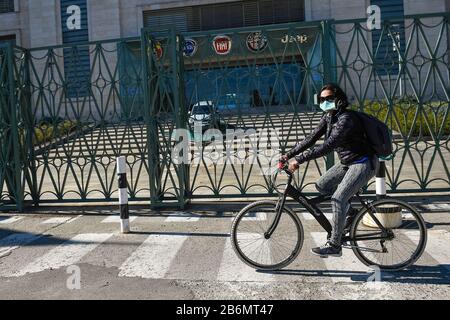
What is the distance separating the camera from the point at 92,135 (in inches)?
357

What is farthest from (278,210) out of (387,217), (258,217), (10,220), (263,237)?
(10,220)

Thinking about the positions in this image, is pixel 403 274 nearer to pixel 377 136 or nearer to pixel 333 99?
pixel 377 136

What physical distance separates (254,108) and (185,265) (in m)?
3.96

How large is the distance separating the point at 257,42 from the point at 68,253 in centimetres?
485

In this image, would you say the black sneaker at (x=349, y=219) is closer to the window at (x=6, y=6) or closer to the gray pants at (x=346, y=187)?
the gray pants at (x=346, y=187)

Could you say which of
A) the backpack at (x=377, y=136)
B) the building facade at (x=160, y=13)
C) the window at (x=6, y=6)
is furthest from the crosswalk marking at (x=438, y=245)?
the window at (x=6, y=6)

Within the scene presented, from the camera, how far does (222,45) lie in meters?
8.61

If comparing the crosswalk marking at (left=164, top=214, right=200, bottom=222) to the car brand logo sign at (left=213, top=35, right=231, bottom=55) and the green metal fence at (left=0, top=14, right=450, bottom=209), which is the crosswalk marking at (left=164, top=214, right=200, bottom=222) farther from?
the car brand logo sign at (left=213, top=35, right=231, bottom=55)

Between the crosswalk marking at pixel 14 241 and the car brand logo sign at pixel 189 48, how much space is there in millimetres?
4001

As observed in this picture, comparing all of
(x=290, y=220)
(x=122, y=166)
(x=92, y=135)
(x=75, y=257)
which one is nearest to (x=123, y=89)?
(x=92, y=135)

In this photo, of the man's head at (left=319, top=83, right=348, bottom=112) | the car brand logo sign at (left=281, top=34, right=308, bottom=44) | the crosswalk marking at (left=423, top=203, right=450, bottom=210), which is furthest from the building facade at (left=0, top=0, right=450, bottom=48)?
the man's head at (left=319, top=83, right=348, bottom=112)

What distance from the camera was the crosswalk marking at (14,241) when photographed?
629 centimetres

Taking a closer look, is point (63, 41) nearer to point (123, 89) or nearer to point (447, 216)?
point (123, 89)

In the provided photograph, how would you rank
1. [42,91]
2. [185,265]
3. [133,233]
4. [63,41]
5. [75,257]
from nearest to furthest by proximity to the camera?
[185,265] → [75,257] → [133,233] → [42,91] → [63,41]
